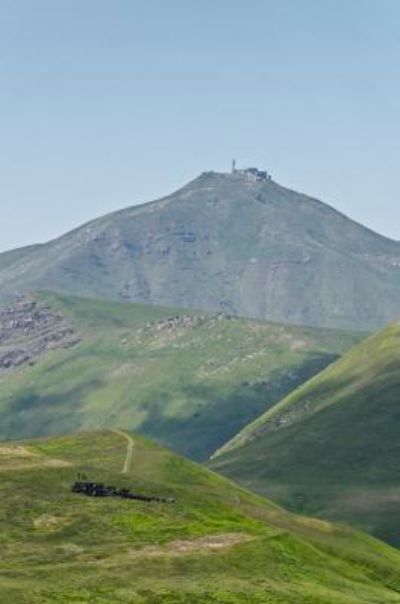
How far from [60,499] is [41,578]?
48017 mm

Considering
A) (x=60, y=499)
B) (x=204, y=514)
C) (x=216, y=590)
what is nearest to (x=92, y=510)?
(x=60, y=499)

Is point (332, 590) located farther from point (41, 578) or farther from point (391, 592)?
point (41, 578)

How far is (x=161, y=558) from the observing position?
157 meters

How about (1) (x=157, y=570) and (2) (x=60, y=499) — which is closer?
(1) (x=157, y=570)

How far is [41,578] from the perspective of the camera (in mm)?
141375

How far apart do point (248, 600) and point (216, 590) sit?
4.26 metres

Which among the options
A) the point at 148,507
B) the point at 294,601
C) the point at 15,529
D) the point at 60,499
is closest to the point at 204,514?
the point at 148,507

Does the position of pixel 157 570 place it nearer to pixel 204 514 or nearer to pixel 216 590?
pixel 216 590

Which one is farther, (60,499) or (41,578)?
(60,499)

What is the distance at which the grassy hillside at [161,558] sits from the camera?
453 feet

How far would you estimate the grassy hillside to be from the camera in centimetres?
13812

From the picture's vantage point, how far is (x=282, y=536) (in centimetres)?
17762

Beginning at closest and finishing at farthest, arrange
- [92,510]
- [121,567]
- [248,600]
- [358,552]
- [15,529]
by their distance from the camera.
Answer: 1. [248,600]
2. [121,567]
3. [15,529]
4. [92,510]
5. [358,552]

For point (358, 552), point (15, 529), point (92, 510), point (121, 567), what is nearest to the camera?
point (121, 567)
